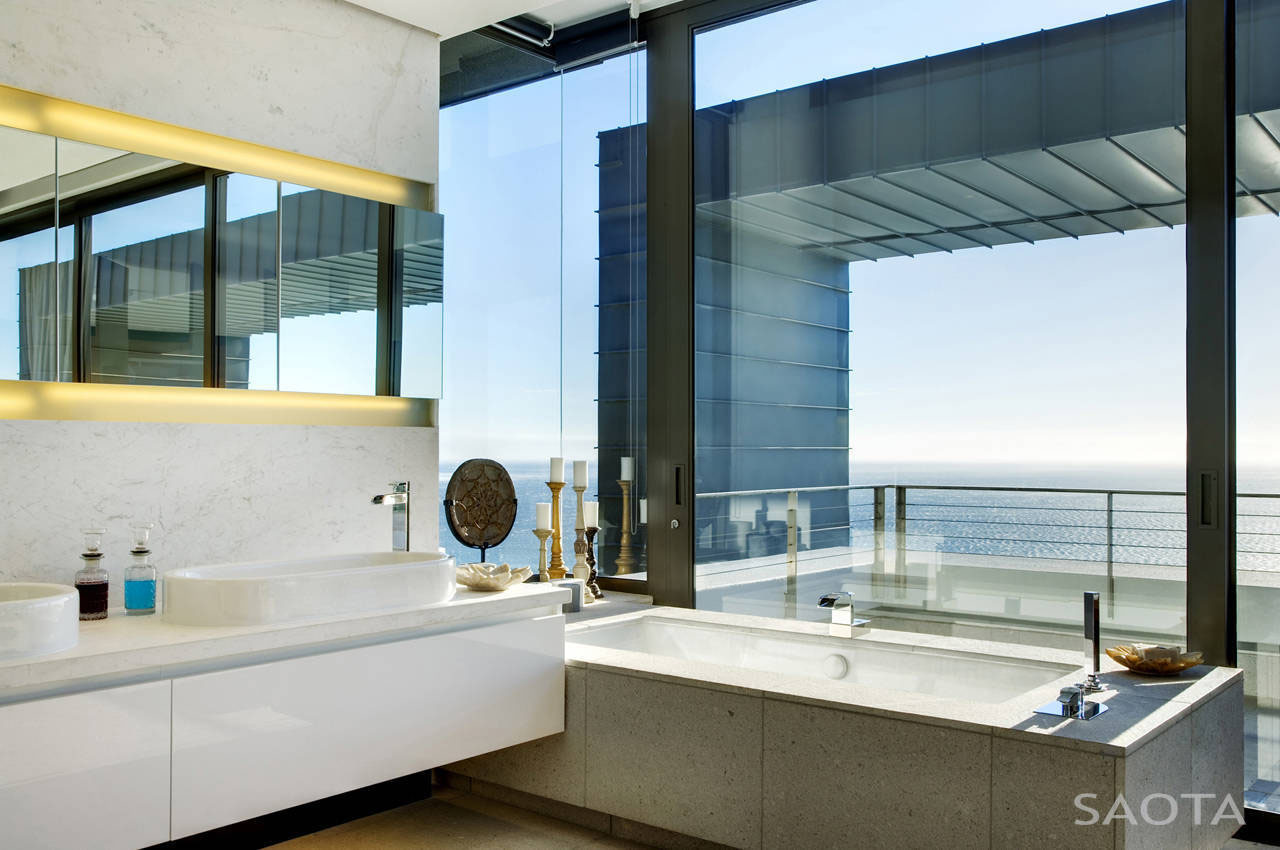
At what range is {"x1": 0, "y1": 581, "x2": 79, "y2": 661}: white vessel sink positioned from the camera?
2.09 meters

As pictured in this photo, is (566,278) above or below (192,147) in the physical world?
below

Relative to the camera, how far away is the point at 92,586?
8.23 ft

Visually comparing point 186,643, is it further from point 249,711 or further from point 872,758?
point 872,758

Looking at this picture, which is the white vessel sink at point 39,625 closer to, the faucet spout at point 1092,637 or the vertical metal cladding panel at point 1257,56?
the faucet spout at point 1092,637

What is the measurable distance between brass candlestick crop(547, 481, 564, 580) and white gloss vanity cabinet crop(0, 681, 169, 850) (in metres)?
1.97

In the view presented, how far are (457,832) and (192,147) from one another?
216cm

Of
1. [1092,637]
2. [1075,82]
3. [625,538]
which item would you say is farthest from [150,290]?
[1075,82]

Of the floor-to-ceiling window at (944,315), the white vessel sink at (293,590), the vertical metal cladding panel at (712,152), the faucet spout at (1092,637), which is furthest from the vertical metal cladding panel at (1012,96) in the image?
the white vessel sink at (293,590)

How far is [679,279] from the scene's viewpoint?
166 inches

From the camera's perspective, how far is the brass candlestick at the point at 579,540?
164 inches

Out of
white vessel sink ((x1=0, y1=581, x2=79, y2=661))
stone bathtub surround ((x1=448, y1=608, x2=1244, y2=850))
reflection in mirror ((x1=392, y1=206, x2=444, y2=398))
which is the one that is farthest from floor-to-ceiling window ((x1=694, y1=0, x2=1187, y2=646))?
white vessel sink ((x1=0, y1=581, x2=79, y2=661))

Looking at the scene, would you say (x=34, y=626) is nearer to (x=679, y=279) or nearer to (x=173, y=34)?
(x=173, y=34)

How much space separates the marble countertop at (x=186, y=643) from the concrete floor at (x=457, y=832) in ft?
2.16

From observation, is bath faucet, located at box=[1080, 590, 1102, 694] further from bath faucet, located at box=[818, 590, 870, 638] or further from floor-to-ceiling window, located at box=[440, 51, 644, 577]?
floor-to-ceiling window, located at box=[440, 51, 644, 577]
